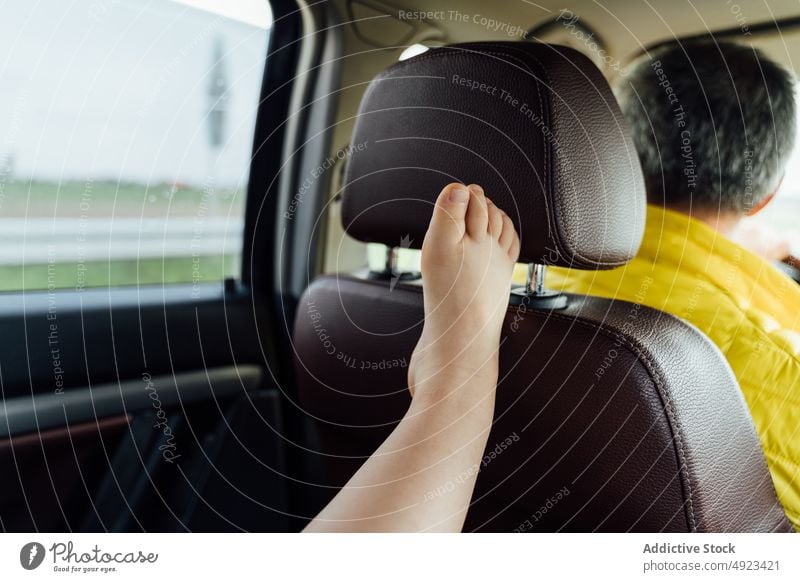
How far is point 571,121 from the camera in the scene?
1.72ft

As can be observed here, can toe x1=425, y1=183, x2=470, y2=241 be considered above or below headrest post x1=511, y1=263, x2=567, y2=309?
above

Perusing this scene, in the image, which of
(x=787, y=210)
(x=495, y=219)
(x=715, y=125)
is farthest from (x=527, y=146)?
(x=787, y=210)

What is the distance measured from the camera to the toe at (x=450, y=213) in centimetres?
57

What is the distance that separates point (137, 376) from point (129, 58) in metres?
0.42

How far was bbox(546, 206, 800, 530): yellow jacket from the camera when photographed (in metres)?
0.59

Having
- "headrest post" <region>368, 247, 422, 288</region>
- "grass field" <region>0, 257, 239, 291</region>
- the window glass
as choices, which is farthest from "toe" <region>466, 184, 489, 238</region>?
"grass field" <region>0, 257, 239, 291</region>

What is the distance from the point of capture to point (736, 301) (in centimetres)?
63

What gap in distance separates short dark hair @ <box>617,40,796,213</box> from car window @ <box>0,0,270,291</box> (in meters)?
0.52

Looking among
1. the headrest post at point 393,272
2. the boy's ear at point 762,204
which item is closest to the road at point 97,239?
the headrest post at point 393,272

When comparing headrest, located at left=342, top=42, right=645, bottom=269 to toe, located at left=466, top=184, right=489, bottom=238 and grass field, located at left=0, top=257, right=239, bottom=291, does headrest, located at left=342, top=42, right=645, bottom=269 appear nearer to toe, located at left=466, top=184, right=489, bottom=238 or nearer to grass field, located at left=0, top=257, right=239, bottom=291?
toe, located at left=466, top=184, right=489, bottom=238

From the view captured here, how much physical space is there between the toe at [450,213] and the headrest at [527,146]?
13 millimetres

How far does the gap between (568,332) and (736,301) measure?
207mm
